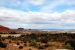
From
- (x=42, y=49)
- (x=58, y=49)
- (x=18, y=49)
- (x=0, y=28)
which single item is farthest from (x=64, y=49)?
(x=0, y=28)

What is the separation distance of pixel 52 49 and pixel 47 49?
2.53 ft

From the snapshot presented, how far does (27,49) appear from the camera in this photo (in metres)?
37.1

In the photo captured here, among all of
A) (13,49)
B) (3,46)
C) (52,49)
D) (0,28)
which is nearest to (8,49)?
(13,49)

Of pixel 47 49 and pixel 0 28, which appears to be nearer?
pixel 47 49

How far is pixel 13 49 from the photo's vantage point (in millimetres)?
36656

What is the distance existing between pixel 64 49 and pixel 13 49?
7942mm

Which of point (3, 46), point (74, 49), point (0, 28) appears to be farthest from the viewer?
point (0, 28)

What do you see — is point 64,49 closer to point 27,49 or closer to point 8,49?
point 27,49

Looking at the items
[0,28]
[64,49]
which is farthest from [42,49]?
[0,28]

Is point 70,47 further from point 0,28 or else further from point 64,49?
point 0,28

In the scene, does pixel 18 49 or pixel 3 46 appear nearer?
pixel 18 49

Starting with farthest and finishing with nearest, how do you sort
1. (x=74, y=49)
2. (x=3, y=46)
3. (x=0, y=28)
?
(x=0, y=28), (x=3, y=46), (x=74, y=49)

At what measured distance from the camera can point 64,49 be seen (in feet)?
122

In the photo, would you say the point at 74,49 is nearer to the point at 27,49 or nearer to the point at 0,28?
the point at 27,49
